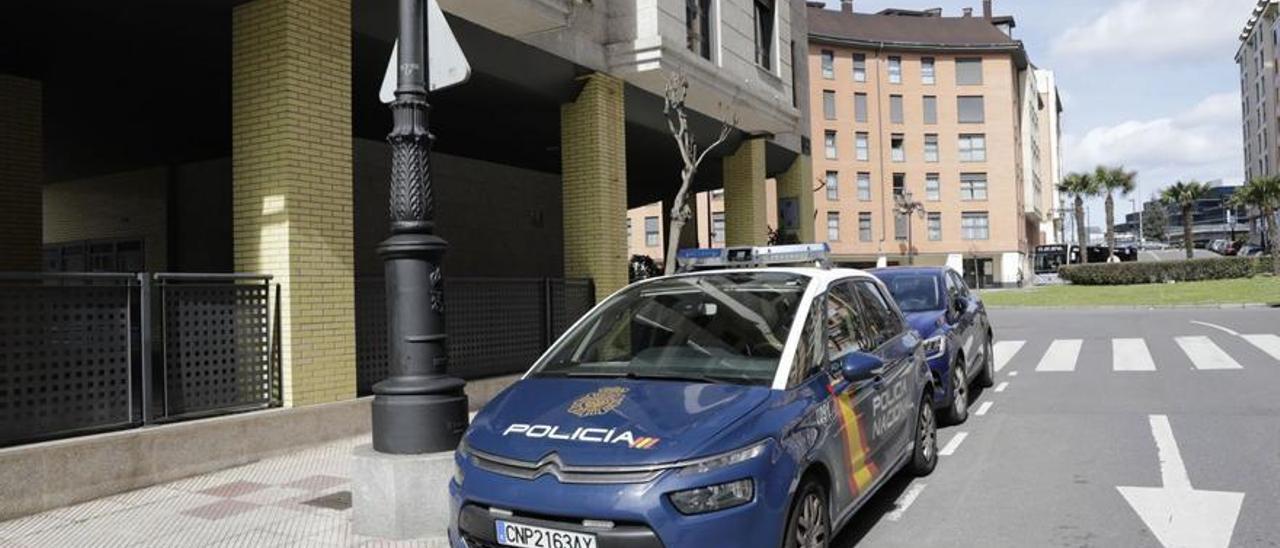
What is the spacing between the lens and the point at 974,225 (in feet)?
208

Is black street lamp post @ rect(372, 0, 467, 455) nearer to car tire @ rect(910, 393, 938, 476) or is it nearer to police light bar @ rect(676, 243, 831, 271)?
car tire @ rect(910, 393, 938, 476)

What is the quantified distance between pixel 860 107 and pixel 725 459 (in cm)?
6240

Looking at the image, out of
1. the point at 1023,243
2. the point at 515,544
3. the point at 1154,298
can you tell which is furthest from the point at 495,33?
the point at 1023,243

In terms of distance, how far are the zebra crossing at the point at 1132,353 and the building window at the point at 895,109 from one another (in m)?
47.7

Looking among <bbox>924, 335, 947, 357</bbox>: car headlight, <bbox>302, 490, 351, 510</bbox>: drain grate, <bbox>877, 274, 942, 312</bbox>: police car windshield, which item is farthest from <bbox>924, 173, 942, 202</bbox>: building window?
<bbox>302, 490, 351, 510</bbox>: drain grate

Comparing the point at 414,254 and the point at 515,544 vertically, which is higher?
the point at 414,254

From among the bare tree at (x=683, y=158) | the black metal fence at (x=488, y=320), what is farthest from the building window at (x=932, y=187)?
the black metal fence at (x=488, y=320)

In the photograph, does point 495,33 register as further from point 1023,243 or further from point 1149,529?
point 1023,243

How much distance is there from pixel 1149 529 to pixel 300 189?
7338 millimetres

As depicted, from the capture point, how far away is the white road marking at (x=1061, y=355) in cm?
1355

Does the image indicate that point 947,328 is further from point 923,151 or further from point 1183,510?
point 923,151

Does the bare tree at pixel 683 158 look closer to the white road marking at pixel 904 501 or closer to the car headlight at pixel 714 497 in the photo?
the white road marking at pixel 904 501

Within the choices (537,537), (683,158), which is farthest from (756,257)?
(537,537)

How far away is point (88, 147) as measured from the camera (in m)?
15.5
